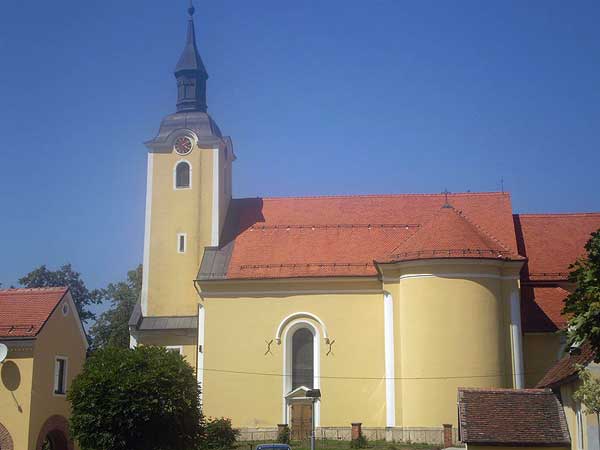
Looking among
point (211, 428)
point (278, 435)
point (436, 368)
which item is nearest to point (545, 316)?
point (436, 368)

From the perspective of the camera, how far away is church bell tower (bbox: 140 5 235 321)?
137 ft

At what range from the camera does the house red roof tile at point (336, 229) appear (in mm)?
39469

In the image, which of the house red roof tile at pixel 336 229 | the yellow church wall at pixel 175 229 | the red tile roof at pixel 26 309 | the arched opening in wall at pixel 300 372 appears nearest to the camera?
the red tile roof at pixel 26 309

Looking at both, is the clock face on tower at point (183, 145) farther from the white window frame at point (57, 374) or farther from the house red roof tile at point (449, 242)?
the white window frame at point (57, 374)

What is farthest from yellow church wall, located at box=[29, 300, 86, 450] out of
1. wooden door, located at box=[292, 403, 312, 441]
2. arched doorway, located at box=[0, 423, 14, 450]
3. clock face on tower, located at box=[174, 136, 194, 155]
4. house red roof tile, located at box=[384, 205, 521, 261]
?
house red roof tile, located at box=[384, 205, 521, 261]

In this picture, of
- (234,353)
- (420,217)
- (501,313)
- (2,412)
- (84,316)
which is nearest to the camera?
(2,412)

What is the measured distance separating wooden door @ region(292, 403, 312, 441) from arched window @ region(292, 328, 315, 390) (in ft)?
3.49

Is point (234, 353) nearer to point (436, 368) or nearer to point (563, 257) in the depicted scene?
point (436, 368)

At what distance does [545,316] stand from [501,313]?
9.46 feet

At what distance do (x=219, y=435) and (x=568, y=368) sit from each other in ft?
52.4

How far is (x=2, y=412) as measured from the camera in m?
29.2

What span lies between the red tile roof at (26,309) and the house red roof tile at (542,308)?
2039 centimetres

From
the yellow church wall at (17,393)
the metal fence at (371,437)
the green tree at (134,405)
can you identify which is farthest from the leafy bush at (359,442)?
the yellow church wall at (17,393)

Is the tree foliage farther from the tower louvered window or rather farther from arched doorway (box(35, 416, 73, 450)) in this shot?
the tower louvered window
